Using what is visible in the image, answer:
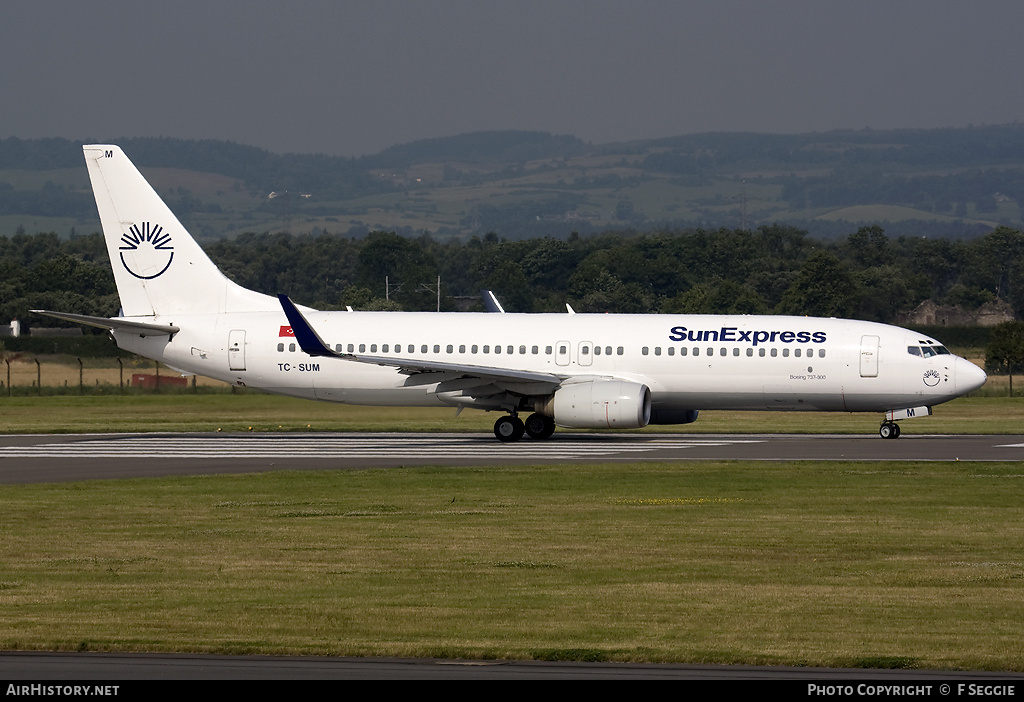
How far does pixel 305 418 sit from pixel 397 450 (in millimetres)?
10258

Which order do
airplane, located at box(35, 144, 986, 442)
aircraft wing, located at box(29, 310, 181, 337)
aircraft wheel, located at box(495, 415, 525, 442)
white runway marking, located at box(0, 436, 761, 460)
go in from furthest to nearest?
aircraft wing, located at box(29, 310, 181, 337), aircraft wheel, located at box(495, 415, 525, 442), airplane, located at box(35, 144, 986, 442), white runway marking, located at box(0, 436, 761, 460)

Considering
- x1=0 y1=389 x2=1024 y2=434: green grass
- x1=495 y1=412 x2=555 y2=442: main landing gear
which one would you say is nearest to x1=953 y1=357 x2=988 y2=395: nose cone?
x1=0 y1=389 x2=1024 y2=434: green grass

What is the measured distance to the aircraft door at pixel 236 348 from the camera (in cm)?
4122

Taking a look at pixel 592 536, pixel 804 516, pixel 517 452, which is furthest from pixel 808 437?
pixel 592 536

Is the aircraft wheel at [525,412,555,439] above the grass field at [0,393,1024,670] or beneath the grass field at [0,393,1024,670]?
beneath

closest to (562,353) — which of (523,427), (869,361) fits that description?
(523,427)

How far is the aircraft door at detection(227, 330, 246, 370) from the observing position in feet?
135

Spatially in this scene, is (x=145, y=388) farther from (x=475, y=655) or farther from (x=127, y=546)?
(x=475, y=655)

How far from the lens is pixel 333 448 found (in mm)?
37031

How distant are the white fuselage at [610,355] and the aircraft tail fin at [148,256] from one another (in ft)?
1.98

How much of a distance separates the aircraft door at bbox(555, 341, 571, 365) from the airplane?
0.03m

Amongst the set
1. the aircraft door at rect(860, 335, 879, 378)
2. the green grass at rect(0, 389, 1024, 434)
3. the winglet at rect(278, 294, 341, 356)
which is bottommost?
the green grass at rect(0, 389, 1024, 434)

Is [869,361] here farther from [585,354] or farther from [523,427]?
[523,427]

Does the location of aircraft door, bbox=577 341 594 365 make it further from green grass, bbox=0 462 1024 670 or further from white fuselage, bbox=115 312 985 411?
green grass, bbox=0 462 1024 670
